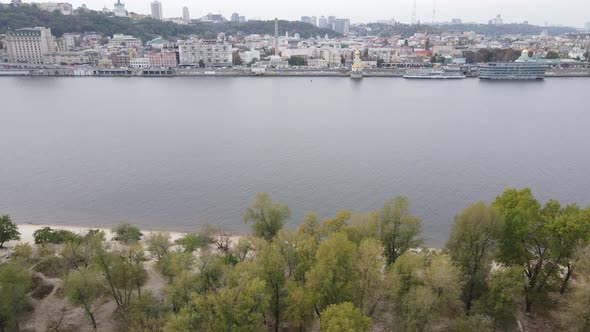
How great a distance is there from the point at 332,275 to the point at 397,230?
6.07 ft

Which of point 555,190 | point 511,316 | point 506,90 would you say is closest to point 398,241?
point 511,316

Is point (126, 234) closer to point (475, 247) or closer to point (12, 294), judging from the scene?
point (12, 294)

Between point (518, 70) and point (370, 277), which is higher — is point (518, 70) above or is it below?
above

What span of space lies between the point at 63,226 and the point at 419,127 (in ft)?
54.7

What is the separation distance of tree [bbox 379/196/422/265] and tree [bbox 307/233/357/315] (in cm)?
128

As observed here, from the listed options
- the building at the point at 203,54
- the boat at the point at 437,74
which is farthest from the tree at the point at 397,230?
the building at the point at 203,54

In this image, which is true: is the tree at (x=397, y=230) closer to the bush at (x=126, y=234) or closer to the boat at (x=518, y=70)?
the bush at (x=126, y=234)

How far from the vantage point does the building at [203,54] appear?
1929 inches

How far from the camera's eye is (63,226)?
11.2m

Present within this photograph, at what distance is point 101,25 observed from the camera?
70750mm

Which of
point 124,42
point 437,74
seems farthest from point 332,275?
point 124,42

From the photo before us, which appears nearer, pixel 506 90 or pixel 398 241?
pixel 398 241

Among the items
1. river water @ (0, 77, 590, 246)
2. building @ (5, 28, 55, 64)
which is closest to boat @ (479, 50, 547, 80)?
river water @ (0, 77, 590, 246)

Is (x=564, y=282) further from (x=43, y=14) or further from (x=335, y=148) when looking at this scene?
(x=43, y=14)
